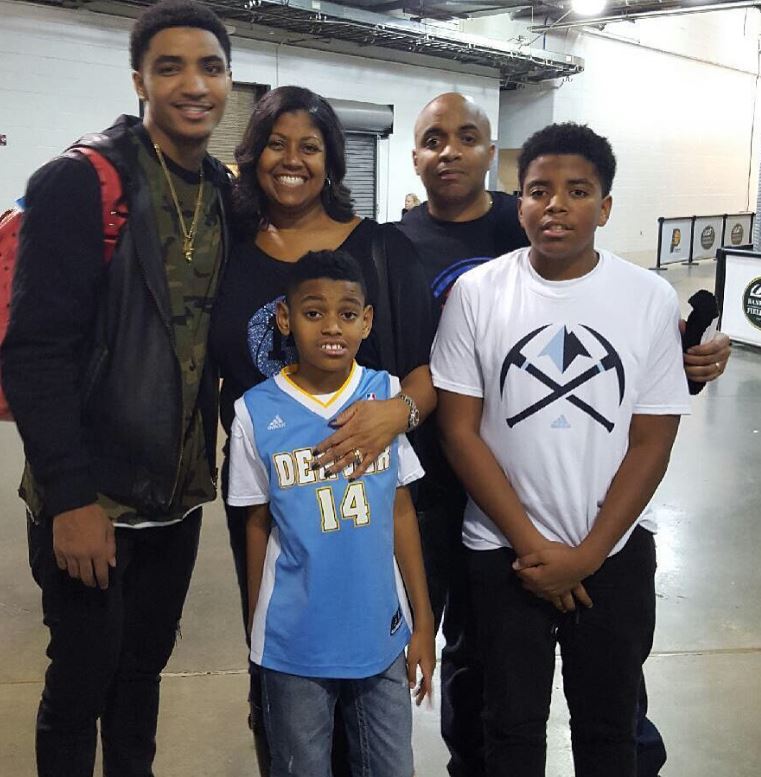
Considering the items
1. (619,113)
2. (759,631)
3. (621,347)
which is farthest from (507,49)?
(621,347)

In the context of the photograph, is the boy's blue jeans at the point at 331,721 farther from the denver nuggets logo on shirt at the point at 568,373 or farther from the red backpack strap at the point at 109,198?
the red backpack strap at the point at 109,198

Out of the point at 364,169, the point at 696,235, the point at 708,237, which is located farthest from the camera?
the point at 708,237

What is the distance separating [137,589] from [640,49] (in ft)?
57.4

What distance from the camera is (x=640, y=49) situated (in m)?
16.5

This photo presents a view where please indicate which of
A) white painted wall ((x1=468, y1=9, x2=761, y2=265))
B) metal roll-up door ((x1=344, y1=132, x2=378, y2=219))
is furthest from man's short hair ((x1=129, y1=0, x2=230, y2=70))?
white painted wall ((x1=468, y1=9, x2=761, y2=265))

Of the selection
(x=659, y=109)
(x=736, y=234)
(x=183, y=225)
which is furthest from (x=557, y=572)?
(x=659, y=109)

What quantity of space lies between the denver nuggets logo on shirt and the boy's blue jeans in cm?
56

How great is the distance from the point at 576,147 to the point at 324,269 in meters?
0.54

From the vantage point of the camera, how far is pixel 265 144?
5.34ft

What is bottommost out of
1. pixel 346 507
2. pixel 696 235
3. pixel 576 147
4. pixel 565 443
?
pixel 346 507

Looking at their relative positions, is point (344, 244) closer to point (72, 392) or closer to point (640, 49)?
point (72, 392)

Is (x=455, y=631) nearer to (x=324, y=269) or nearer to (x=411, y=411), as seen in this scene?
(x=411, y=411)

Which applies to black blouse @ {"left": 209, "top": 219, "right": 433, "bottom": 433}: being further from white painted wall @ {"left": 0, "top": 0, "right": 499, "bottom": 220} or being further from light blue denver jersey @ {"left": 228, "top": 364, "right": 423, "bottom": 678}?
white painted wall @ {"left": 0, "top": 0, "right": 499, "bottom": 220}

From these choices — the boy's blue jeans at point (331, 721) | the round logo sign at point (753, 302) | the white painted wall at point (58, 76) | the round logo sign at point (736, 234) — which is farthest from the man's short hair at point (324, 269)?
the round logo sign at point (736, 234)
